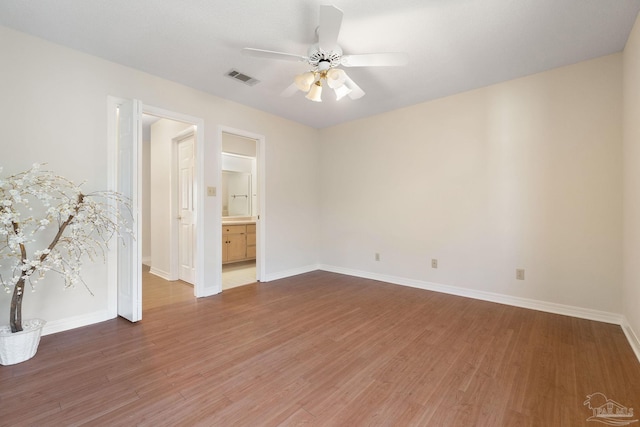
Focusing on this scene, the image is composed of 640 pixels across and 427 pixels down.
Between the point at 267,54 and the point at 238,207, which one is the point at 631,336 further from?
the point at 238,207

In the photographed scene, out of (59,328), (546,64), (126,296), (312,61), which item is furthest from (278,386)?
(546,64)

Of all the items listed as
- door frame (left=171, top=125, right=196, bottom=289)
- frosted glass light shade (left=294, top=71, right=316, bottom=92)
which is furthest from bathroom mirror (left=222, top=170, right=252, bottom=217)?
frosted glass light shade (left=294, top=71, right=316, bottom=92)

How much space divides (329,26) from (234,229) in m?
4.19

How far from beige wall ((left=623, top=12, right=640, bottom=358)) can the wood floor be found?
350 millimetres

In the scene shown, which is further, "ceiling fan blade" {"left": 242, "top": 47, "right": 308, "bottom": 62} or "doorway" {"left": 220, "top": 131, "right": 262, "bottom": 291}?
"doorway" {"left": 220, "top": 131, "right": 262, "bottom": 291}

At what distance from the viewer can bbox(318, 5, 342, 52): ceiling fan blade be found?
1668 mm

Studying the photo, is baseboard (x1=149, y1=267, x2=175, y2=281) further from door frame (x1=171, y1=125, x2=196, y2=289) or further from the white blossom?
the white blossom

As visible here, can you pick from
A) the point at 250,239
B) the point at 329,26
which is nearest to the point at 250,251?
the point at 250,239

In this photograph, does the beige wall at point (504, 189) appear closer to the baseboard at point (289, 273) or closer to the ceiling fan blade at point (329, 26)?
the baseboard at point (289, 273)

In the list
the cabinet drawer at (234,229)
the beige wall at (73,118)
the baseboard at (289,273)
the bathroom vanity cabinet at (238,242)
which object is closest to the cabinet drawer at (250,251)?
the bathroom vanity cabinet at (238,242)

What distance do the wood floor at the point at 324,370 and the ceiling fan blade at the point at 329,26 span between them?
7.50 ft

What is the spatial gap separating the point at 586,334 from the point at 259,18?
3740 mm

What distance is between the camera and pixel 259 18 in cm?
208

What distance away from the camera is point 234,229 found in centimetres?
533
